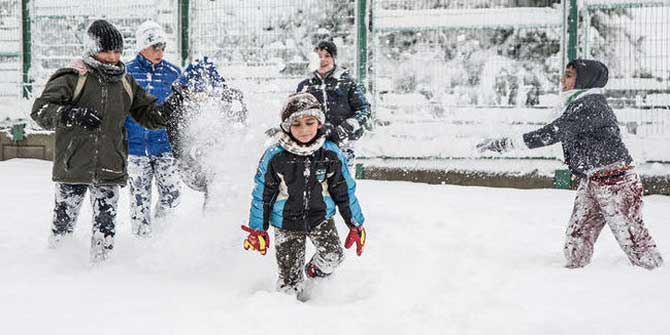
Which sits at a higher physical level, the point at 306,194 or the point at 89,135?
the point at 89,135

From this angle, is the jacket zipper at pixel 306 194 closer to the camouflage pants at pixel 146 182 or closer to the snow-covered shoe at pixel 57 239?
the camouflage pants at pixel 146 182

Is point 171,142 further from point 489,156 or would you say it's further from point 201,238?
point 489,156

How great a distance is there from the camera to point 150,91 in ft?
18.6

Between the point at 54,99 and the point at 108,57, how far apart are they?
0.45 m

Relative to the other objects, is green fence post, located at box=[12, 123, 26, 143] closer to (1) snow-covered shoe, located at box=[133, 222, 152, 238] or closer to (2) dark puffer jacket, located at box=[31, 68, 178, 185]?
(1) snow-covered shoe, located at box=[133, 222, 152, 238]

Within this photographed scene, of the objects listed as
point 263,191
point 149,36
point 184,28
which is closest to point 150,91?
point 149,36

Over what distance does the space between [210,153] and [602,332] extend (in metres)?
3.18

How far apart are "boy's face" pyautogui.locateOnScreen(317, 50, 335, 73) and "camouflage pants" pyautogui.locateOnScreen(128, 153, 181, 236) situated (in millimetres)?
1836

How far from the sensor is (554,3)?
923 cm

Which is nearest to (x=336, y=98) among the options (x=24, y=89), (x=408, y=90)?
(x=408, y=90)

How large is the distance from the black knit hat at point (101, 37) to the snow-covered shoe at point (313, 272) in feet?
6.35

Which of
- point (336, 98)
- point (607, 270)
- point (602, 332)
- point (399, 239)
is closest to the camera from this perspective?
point (602, 332)

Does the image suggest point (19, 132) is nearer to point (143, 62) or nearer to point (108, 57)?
point (143, 62)

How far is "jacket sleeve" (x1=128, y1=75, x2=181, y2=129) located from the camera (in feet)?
16.9
